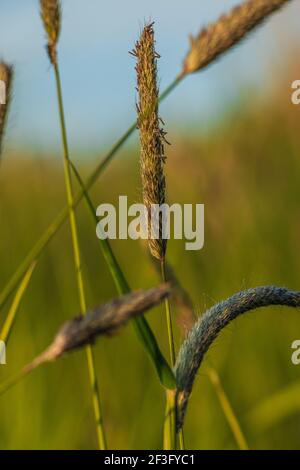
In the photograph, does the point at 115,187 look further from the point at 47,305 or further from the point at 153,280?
the point at 153,280

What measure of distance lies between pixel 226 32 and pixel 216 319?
40 centimetres

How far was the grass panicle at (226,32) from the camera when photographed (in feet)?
3.85

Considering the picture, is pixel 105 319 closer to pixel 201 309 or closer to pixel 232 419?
pixel 232 419

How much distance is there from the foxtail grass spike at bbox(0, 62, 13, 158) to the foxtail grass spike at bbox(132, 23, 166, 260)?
18 cm

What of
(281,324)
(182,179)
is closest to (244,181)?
(182,179)

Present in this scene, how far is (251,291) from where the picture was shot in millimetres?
1089

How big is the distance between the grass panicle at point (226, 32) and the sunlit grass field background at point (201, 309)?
107cm

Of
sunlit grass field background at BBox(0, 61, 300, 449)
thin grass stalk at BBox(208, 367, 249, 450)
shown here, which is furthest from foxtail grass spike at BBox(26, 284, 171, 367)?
sunlit grass field background at BBox(0, 61, 300, 449)

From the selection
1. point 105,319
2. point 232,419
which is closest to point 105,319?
point 105,319

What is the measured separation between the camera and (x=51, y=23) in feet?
4.22

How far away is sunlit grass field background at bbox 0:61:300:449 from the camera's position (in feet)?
10.3

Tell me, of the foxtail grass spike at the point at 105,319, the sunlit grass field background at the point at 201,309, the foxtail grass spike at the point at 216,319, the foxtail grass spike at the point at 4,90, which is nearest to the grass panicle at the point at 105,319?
the foxtail grass spike at the point at 105,319

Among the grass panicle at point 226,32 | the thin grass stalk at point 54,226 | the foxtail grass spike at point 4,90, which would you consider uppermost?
the grass panicle at point 226,32

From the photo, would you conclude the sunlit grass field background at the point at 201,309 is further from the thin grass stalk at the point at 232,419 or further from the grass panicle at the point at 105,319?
the grass panicle at the point at 105,319
